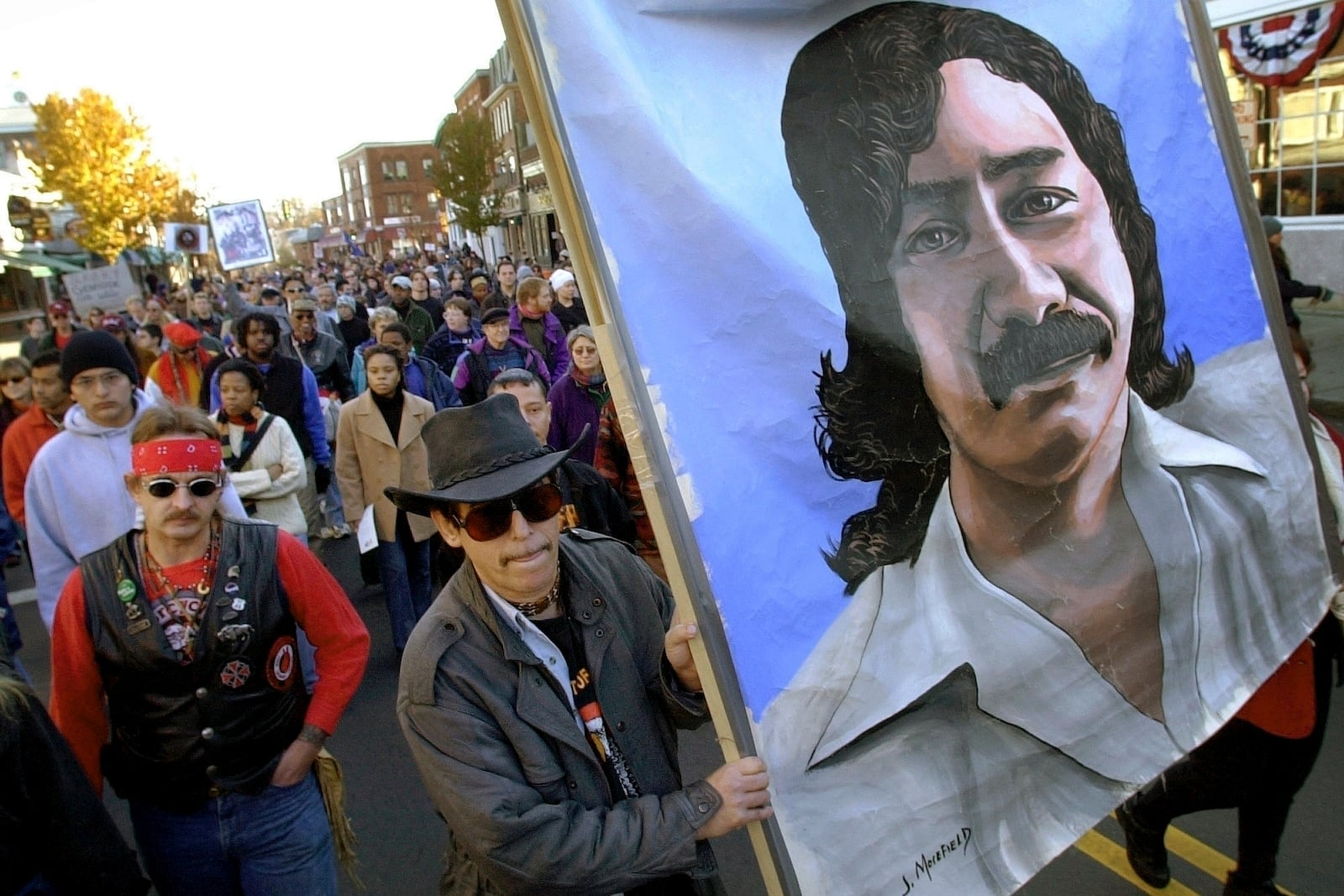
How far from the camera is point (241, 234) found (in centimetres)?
1678

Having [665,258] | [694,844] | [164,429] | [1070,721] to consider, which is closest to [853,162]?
[665,258]

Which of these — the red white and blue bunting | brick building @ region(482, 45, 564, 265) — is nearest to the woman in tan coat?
the red white and blue bunting

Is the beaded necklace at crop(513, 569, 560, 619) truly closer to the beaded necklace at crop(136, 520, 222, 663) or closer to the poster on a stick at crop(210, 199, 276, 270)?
the beaded necklace at crop(136, 520, 222, 663)

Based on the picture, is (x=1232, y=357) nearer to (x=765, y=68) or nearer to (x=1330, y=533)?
(x=1330, y=533)

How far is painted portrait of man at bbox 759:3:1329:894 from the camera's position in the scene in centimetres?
156

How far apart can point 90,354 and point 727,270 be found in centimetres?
307

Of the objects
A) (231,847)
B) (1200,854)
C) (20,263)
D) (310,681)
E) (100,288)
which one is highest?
(20,263)

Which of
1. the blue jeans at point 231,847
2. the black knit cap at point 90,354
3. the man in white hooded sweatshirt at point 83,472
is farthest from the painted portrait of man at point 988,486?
the black knit cap at point 90,354

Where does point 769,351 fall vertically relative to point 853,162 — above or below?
below

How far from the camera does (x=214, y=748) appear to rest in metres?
2.32

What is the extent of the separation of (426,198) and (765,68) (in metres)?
104

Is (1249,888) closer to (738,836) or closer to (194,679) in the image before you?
(738,836)

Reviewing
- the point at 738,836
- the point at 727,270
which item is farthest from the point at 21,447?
the point at 727,270

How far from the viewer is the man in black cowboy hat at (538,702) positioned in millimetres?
1602
